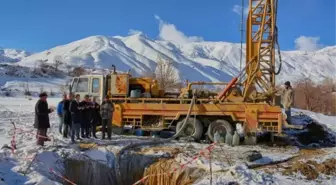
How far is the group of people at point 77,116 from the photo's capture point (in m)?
12.0

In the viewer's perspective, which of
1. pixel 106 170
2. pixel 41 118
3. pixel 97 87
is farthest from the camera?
pixel 97 87

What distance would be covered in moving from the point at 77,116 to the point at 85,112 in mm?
673

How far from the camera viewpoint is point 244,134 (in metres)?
14.6

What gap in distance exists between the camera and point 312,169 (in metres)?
10.6

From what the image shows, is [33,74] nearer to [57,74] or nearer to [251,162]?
[57,74]

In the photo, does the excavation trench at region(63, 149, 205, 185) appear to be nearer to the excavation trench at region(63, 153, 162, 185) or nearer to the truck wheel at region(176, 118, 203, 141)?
the excavation trench at region(63, 153, 162, 185)

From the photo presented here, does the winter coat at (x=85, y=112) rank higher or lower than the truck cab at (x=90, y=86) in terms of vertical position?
lower

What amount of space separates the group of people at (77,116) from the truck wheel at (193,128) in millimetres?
2594

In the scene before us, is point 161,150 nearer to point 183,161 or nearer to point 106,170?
point 183,161

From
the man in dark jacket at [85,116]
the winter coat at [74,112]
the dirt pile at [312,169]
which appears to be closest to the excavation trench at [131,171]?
the winter coat at [74,112]

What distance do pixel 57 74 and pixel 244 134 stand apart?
261 feet

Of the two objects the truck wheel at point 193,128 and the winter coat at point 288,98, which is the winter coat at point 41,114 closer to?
the truck wheel at point 193,128

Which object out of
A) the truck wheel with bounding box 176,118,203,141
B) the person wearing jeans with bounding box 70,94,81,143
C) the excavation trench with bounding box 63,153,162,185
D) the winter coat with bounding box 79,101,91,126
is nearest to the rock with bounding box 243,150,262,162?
the excavation trench with bounding box 63,153,162,185

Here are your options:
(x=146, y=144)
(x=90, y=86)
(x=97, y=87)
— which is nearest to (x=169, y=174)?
(x=146, y=144)
